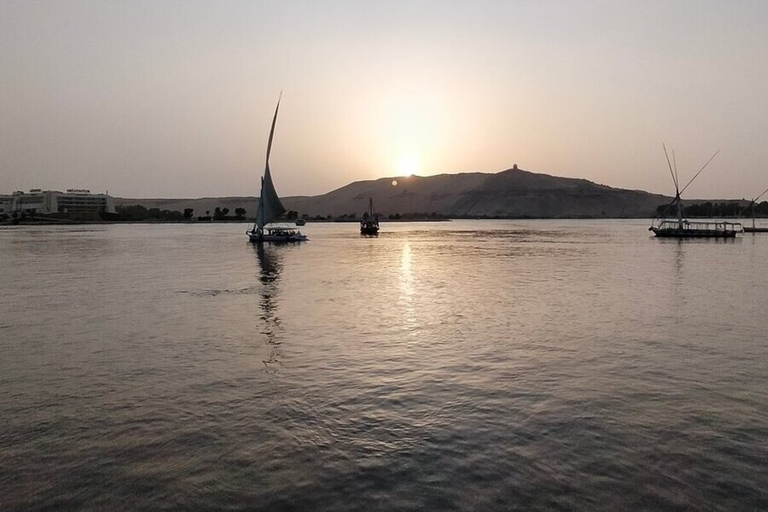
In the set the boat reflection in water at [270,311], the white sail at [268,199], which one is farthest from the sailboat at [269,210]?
the boat reflection in water at [270,311]

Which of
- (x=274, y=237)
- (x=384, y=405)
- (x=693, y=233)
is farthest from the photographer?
(x=693, y=233)

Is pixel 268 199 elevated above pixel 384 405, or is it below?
above

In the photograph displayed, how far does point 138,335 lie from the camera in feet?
74.5

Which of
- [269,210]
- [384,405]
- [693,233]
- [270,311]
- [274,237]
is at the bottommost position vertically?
[384,405]

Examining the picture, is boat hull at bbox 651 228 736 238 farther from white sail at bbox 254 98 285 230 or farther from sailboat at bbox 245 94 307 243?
white sail at bbox 254 98 285 230

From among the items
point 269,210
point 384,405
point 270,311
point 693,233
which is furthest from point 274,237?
point 384,405

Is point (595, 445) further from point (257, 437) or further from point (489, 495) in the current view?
point (257, 437)

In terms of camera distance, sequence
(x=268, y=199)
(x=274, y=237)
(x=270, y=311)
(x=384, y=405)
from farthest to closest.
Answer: (x=274, y=237), (x=268, y=199), (x=270, y=311), (x=384, y=405)

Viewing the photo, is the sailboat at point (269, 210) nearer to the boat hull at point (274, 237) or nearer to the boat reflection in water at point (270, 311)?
the boat hull at point (274, 237)

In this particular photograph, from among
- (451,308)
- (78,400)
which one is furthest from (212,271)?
(78,400)

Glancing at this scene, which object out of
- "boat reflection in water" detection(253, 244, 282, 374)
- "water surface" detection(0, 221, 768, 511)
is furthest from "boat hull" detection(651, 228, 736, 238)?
"water surface" detection(0, 221, 768, 511)

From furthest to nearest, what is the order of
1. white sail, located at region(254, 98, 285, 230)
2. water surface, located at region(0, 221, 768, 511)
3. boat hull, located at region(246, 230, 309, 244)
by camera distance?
boat hull, located at region(246, 230, 309, 244) < white sail, located at region(254, 98, 285, 230) < water surface, located at region(0, 221, 768, 511)

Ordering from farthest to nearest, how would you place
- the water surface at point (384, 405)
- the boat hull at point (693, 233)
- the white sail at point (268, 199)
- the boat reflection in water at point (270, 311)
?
the boat hull at point (693, 233), the white sail at point (268, 199), the boat reflection in water at point (270, 311), the water surface at point (384, 405)

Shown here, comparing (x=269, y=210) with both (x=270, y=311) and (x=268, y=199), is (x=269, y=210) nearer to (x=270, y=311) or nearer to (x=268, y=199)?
(x=268, y=199)
